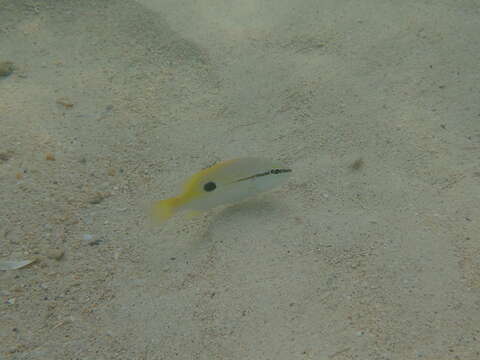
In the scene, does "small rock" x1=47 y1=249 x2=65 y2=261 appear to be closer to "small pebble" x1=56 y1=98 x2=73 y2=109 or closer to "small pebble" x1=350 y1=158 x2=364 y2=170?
"small pebble" x1=56 y1=98 x2=73 y2=109

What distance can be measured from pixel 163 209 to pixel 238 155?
93 centimetres

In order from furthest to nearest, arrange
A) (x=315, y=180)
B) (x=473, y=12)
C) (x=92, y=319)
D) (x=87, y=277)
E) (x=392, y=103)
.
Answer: (x=473, y=12) < (x=392, y=103) < (x=315, y=180) < (x=87, y=277) < (x=92, y=319)

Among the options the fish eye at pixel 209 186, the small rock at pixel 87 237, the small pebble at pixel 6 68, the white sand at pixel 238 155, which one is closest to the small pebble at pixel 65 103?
the white sand at pixel 238 155

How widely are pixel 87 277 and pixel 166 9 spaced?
10.5ft

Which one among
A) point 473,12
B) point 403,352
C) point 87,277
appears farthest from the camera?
point 473,12

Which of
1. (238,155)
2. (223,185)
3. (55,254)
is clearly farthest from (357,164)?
(55,254)

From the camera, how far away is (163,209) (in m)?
2.44

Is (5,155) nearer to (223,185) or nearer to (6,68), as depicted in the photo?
(6,68)

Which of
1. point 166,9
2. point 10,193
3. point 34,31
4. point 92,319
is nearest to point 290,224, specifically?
point 92,319

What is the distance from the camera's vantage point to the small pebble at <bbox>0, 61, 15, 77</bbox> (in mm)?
3658

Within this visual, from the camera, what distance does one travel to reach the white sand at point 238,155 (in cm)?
212

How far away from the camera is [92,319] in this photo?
7.30 ft

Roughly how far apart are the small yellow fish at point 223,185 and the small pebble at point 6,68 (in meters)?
2.41

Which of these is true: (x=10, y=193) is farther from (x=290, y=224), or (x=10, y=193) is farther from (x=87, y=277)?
(x=290, y=224)
